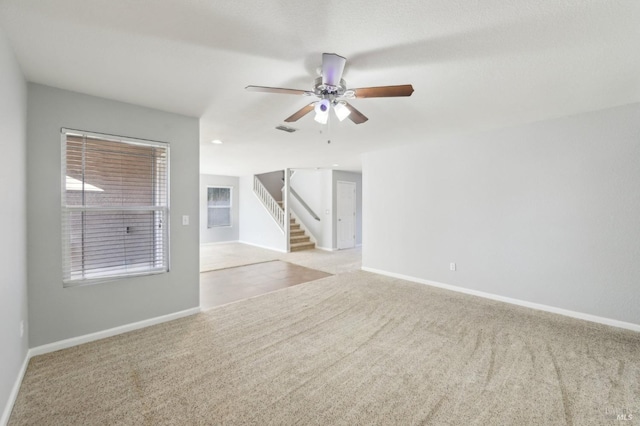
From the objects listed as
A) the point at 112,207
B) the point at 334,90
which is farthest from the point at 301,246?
the point at 334,90

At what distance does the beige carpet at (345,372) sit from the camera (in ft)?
5.68

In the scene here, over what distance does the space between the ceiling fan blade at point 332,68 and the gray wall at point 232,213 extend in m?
7.79

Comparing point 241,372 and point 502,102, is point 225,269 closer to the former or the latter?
point 241,372

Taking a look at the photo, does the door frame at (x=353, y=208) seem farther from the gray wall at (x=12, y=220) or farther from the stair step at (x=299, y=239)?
the gray wall at (x=12, y=220)

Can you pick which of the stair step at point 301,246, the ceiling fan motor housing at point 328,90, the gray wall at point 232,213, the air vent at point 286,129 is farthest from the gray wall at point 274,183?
the ceiling fan motor housing at point 328,90

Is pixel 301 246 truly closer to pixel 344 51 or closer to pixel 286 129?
pixel 286 129

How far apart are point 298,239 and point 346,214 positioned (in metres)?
1.67

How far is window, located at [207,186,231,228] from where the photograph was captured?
29.9 feet

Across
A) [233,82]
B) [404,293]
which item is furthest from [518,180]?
[233,82]

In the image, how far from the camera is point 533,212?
3484 mm

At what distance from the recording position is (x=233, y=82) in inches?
94.4

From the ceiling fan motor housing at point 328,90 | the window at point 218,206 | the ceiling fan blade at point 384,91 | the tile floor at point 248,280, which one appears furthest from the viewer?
the window at point 218,206

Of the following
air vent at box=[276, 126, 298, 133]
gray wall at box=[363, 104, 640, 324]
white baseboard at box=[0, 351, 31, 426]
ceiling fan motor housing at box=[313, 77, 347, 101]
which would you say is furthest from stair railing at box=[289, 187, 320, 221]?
white baseboard at box=[0, 351, 31, 426]

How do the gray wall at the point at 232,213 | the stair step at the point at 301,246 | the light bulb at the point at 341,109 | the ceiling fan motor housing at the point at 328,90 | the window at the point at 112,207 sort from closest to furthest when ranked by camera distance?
the ceiling fan motor housing at the point at 328,90, the light bulb at the point at 341,109, the window at the point at 112,207, the stair step at the point at 301,246, the gray wall at the point at 232,213
